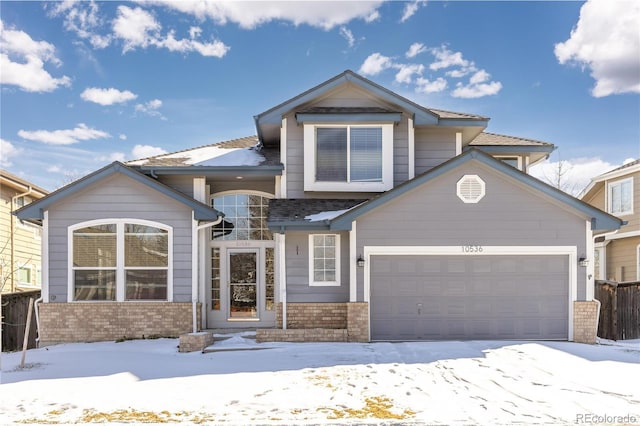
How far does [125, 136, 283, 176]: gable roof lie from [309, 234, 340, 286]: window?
2129 mm

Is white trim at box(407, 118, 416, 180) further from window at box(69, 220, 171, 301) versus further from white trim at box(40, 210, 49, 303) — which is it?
white trim at box(40, 210, 49, 303)

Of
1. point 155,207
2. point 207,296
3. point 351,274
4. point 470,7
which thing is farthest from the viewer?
point 470,7

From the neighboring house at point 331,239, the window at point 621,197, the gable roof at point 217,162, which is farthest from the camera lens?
the window at point 621,197

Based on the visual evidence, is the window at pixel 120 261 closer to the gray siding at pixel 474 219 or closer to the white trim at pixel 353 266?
the white trim at pixel 353 266

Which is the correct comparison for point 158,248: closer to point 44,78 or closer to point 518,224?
point 518,224

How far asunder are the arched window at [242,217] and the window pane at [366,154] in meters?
2.61

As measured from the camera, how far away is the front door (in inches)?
498

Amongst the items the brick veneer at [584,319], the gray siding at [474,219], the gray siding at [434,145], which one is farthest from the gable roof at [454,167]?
the gray siding at [434,145]

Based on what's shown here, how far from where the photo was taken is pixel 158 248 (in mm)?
11500

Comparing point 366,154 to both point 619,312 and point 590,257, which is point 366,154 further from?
point 619,312

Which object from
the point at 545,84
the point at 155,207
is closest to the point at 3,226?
the point at 155,207

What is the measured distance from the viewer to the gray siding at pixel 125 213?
1132 centimetres

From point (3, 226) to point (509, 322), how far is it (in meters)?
17.9

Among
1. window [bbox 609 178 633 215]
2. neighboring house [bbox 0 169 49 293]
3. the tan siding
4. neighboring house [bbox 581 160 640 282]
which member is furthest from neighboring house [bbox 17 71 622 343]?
the tan siding
